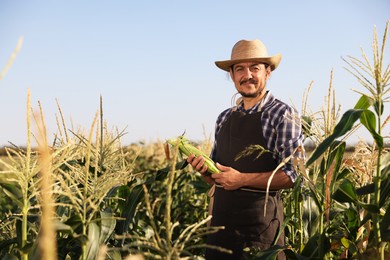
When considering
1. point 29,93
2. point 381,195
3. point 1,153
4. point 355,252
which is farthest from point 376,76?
point 1,153

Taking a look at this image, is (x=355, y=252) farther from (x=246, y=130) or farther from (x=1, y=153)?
(x=1, y=153)

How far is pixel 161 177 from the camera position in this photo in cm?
350

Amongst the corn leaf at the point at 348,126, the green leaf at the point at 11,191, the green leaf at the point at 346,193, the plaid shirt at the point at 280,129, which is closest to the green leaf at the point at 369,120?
the corn leaf at the point at 348,126

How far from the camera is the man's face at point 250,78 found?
373cm

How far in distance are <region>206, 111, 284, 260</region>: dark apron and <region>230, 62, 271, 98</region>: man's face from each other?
0.66 feet

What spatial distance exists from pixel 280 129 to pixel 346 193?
962mm

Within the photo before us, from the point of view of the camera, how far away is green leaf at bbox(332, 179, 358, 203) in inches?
101

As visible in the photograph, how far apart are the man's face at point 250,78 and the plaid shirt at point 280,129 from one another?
0.33 feet

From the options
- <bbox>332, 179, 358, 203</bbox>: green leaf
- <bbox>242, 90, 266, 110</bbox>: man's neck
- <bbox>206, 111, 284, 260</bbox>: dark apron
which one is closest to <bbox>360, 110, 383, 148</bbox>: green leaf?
<bbox>332, 179, 358, 203</bbox>: green leaf

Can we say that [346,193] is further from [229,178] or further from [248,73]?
[248,73]

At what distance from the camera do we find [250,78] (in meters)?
3.75

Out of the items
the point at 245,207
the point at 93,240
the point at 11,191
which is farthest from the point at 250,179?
the point at 11,191

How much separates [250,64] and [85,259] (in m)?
2.22

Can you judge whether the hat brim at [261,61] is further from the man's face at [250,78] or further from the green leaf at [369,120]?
the green leaf at [369,120]
